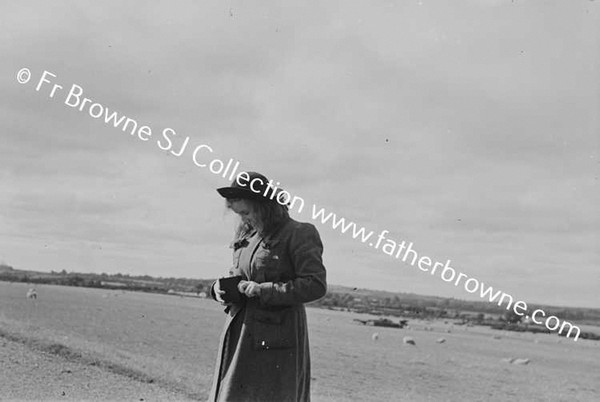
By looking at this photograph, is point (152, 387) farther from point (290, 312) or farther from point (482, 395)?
point (482, 395)

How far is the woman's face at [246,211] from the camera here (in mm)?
3414

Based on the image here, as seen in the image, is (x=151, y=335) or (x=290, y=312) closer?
(x=290, y=312)

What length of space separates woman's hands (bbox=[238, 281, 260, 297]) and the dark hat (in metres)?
0.40

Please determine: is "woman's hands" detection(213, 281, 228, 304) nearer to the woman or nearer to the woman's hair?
the woman

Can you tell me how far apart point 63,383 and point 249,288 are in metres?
4.71

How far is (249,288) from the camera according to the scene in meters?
3.29

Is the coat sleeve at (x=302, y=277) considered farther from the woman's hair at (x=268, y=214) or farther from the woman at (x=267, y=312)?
the woman's hair at (x=268, y=214)

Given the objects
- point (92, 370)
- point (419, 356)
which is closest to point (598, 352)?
point (419, 356)

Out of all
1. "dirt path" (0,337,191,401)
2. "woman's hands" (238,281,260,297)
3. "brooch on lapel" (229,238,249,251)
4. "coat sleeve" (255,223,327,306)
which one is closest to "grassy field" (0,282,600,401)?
"dirt path" (0,337,191,401)

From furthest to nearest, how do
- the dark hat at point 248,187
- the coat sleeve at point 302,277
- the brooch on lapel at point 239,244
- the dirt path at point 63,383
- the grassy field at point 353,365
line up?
the grassy field at point 353,365, the dirt path at point 63,383, the brooch on lapel at point 239,244, the dark hat at point 248,187, the coat sleeve at point 302,277

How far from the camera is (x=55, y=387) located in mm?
6934

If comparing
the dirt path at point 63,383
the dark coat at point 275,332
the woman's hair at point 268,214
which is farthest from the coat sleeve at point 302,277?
the dirt path at point 63,383

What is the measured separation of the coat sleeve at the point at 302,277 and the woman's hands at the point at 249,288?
1.0 inches

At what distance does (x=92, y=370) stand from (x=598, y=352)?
3035cm
